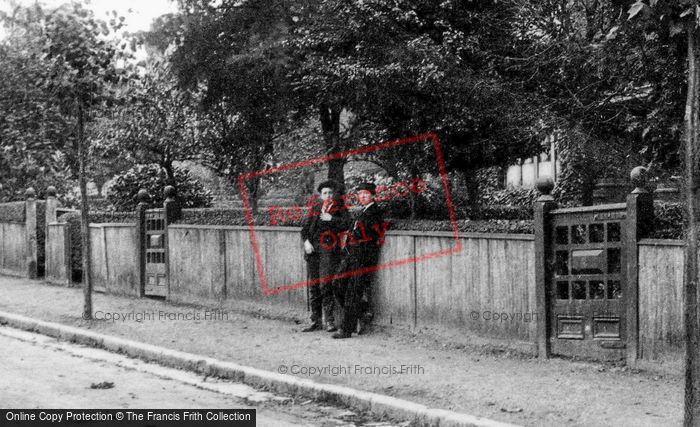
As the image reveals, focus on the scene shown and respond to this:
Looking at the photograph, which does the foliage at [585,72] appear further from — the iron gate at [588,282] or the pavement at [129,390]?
the pavement at [129,390]

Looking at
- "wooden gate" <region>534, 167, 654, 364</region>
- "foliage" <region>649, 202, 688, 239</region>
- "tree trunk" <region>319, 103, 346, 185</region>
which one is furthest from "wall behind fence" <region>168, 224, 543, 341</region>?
"tree trunk" <region>319, 103, 346, 185</region>

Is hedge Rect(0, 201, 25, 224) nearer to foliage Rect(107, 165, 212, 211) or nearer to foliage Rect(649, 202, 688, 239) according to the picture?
foliage Rect(107, 165, 212, 211)

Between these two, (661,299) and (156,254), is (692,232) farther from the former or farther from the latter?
(156,254)

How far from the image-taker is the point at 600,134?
12.8 m

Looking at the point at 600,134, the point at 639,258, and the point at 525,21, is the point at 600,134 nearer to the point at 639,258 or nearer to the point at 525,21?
the point at 525,21

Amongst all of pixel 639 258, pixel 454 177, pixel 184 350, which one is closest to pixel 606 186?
pixel 454 177

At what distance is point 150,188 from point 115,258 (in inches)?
211

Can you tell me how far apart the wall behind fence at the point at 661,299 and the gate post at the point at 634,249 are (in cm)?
4

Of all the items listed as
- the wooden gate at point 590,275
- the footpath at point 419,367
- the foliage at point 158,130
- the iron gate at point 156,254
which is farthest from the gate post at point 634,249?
the foliage at point 158,130

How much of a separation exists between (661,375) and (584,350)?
91 cm

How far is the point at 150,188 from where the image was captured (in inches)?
819

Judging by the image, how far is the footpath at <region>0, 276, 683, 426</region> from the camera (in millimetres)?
6699

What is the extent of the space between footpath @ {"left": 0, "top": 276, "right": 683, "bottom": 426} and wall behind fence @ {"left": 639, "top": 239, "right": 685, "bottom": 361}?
27 centimetres

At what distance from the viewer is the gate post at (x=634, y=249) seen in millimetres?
8031
